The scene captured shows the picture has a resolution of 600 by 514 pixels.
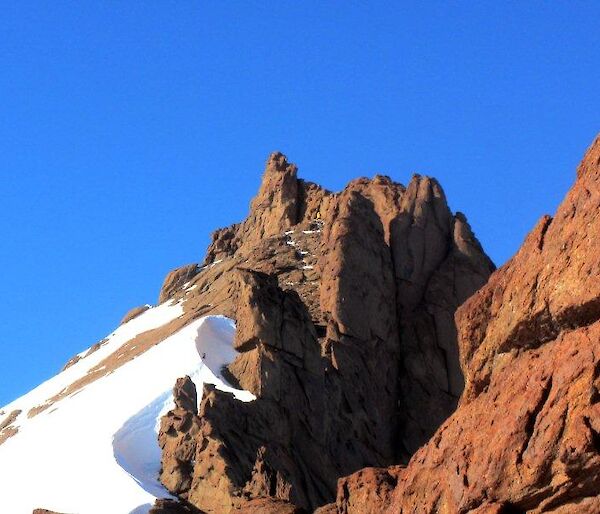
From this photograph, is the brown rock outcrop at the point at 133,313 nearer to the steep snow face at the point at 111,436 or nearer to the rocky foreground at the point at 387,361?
the rocky foreground at the point at 387,361

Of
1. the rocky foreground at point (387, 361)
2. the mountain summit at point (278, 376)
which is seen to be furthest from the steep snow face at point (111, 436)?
the rocky foreground at point (387, 361)

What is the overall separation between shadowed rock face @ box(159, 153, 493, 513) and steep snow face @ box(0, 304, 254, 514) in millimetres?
1974

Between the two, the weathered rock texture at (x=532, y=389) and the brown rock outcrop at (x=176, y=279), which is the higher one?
the brown rock outcrop at (x=176, y=279)

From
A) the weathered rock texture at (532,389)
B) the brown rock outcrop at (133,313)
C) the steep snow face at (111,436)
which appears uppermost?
the brown rock outcrop at (133,313)

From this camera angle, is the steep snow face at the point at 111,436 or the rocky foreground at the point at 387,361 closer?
the rocky foreground at the point at 387,361

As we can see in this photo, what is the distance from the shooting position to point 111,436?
72.1 meters

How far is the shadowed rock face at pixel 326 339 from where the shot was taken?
66188 millimetres

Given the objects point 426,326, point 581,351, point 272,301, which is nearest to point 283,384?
point 272,301

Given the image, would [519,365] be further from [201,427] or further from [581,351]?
[201,427]

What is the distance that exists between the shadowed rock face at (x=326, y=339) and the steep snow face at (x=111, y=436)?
197cm

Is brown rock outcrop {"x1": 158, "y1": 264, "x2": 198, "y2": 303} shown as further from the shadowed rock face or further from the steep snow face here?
the steep snow face

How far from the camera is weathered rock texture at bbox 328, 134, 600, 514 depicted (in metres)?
29.0

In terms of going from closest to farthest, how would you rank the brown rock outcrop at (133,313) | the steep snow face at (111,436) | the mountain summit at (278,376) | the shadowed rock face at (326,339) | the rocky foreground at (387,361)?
the rocky foreground at (387,361) → the steep snow face at (111,436) → the mountain summit at (278,376) → the shadowed rock face at (326,339) → the brown rock outcrop at (133,313)

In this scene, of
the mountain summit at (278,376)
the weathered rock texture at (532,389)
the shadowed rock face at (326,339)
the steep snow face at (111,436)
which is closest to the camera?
the weathered rock texture at (532,389)
